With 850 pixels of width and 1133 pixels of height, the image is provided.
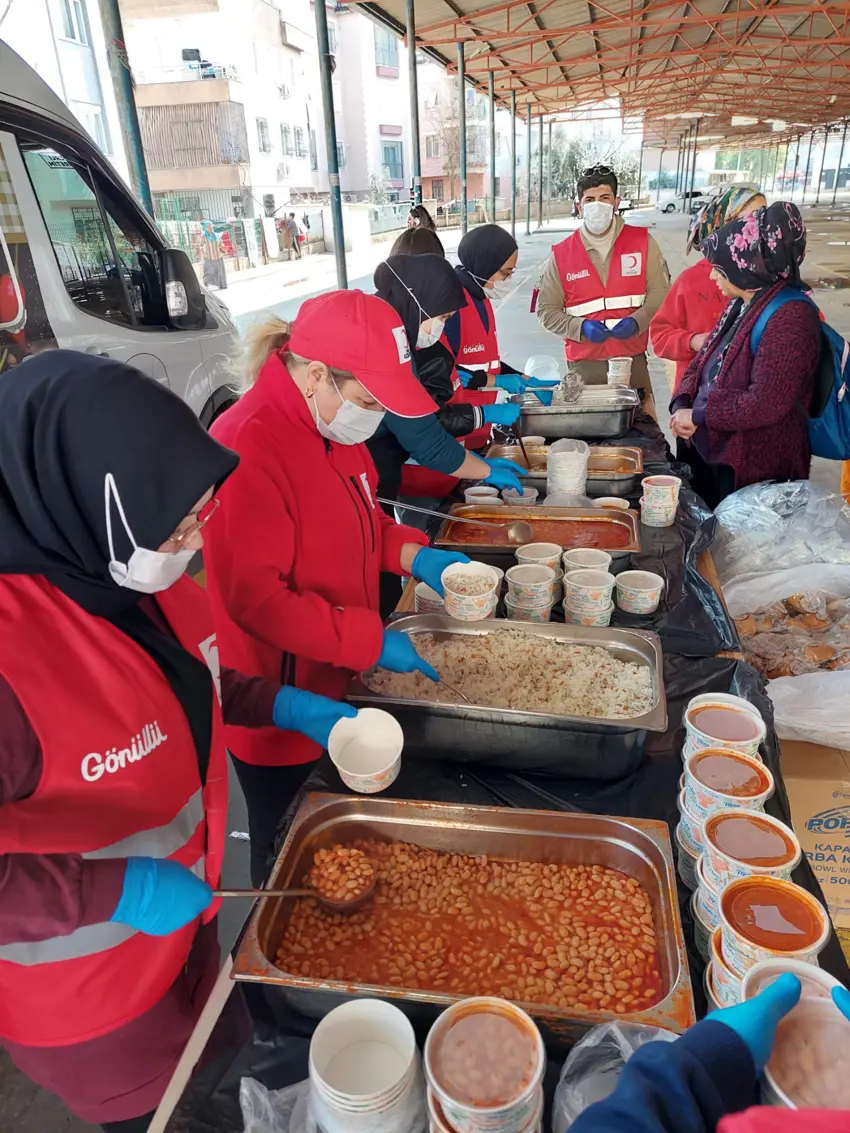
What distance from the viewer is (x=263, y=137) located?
59.6 ft

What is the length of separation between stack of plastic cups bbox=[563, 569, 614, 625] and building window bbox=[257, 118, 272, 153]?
19625mm

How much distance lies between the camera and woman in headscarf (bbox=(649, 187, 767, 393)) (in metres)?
3.75

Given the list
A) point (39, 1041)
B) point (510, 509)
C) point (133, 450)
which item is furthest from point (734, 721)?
point (510, 509)

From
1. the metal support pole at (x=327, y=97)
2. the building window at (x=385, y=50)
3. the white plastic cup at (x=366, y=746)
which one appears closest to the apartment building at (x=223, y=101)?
the metal support pole at (x=327, y=97)

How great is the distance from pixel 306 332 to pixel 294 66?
21.5 m

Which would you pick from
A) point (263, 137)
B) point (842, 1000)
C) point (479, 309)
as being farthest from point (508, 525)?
point (263, 137)

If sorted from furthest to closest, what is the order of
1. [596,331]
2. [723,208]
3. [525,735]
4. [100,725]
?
[596,331] → [723,208] → [525,735] → [100,725]

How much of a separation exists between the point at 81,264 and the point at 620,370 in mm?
2715

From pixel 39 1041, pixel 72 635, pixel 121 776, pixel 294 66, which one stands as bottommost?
pixel 39 1041

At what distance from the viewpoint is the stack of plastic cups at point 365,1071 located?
79 cm

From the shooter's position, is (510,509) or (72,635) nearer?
(72,635)

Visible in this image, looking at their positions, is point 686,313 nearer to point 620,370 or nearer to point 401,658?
point 620,370

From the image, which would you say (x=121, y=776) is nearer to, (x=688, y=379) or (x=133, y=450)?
(x=133, y=450)

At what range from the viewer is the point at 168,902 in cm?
103
